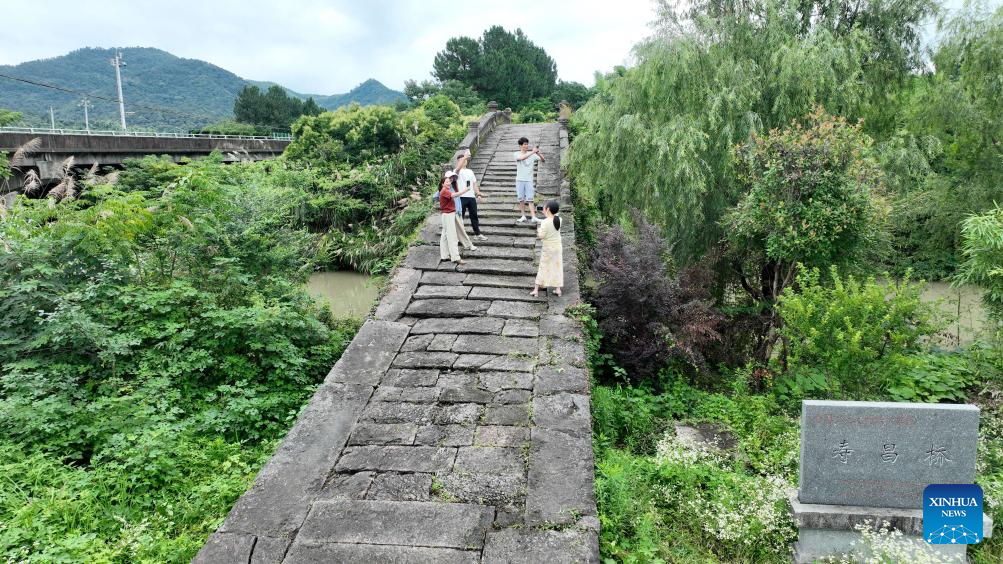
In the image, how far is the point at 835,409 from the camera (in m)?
4.43

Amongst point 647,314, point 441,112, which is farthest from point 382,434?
point 441,112

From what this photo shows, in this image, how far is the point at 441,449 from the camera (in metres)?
4.57

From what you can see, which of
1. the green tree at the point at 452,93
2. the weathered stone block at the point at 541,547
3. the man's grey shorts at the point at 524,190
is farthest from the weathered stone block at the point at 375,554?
the green tree at the point at 452,93

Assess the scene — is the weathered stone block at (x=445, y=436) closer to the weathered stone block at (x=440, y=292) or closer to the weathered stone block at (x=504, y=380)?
the weathered stone block at (x=504, y=380)

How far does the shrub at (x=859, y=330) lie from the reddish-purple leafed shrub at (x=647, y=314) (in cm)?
134

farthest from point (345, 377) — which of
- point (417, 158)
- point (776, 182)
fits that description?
point (417, 158)

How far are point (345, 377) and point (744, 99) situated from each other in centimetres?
736

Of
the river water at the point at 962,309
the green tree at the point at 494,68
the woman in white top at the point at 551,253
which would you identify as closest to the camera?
the woman in white top at the point at 551,253

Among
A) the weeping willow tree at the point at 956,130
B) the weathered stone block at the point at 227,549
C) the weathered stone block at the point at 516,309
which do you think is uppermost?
the weeping willow tree at the point at 956,130

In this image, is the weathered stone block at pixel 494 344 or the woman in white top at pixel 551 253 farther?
the woman in white top at pixel 551 253

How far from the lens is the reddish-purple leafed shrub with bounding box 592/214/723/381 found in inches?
Result: 307

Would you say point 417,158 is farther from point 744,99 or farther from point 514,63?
point 514,63

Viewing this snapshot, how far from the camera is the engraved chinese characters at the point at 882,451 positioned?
172 inches

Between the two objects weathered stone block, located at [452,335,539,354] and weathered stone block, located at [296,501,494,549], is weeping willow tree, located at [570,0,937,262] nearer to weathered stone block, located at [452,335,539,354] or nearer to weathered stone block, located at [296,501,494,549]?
weathered stone block, located at [452,335,539,354]
